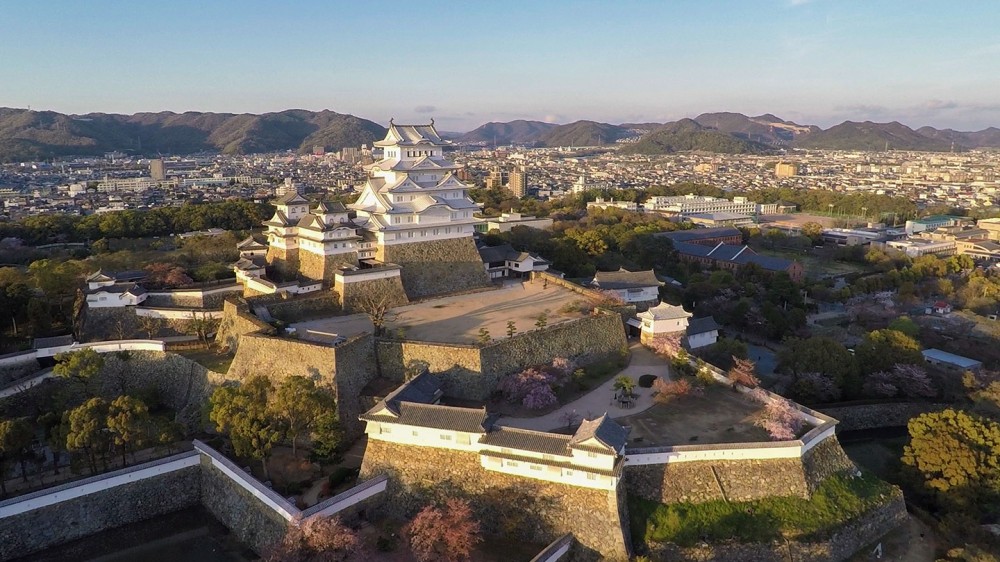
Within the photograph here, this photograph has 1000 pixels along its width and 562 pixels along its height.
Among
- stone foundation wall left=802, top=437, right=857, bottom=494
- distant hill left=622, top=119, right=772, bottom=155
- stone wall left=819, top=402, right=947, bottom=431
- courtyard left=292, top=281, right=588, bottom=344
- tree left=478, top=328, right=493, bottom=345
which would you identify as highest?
distant hill left=622, top=119, right=772, bottom=155

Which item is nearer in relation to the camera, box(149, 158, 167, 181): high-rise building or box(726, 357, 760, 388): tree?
box(726, 357, 760, 388): tree

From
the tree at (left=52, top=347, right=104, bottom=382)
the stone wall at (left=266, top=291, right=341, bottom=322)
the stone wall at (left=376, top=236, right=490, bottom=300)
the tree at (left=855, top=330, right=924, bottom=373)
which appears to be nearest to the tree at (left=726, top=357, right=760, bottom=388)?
the tree at (left=855, top=330, right=924, bottom=373)

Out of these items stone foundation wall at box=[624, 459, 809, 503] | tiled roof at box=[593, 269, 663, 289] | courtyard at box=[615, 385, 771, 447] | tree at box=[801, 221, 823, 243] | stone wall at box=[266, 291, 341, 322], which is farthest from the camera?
tree at box=[801, 221, 823, 243]

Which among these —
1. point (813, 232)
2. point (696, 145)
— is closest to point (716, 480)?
point (813, 232)

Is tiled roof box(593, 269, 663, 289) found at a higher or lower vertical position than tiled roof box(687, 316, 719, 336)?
higher

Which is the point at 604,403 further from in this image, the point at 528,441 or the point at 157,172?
the point at 157,172

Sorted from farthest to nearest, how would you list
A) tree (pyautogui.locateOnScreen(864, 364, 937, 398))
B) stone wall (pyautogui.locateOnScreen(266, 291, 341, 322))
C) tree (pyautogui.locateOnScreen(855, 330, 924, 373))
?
tree (pyautogui.locateOnScreen(855, 330, 924, 373))
tree (pyautogui.locateOnScreen(864, 364, 937, 398))
stone wall (pyautogui.locateOnScreen(266, 291, 341, 322))

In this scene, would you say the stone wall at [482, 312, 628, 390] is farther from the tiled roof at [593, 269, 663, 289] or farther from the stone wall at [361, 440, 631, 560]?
the tiled roof at [593, 269, 663, 289]
